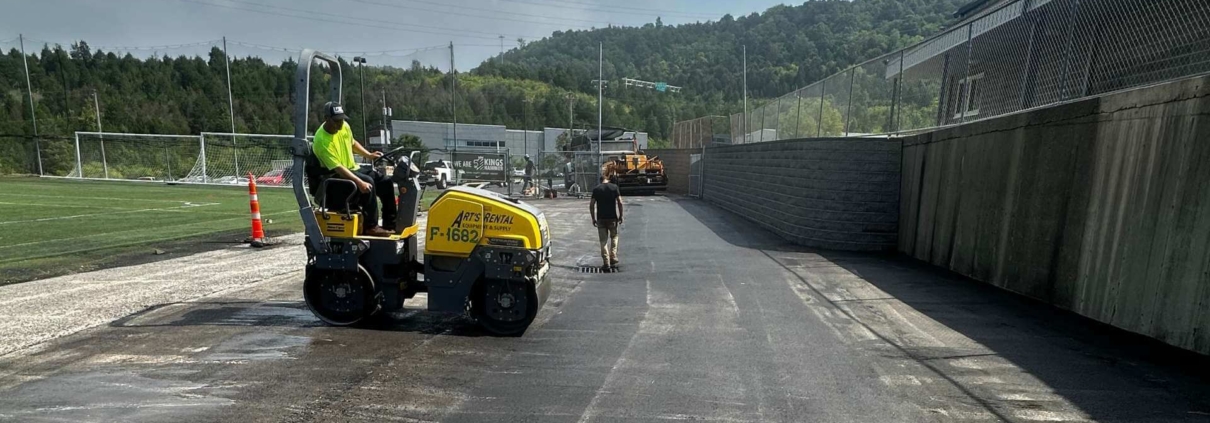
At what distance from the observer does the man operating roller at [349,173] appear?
18.2 ft

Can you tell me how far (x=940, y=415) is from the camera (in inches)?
154

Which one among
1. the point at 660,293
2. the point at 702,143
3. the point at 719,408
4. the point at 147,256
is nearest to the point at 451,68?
the point at 702,143

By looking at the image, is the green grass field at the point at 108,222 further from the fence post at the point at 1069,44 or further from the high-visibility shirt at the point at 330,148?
the fence post at the point at 1069,44

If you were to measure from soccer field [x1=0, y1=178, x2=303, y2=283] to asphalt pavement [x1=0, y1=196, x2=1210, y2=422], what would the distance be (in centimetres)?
208

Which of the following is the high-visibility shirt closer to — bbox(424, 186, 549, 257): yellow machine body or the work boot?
the work boot

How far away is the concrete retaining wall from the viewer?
30.7 metres

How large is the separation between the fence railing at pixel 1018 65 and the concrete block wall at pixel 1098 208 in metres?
0.48

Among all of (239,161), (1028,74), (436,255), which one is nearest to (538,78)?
(239,161)

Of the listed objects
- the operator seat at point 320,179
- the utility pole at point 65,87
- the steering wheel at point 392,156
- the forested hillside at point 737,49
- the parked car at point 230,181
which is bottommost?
the parked car at point 230,181

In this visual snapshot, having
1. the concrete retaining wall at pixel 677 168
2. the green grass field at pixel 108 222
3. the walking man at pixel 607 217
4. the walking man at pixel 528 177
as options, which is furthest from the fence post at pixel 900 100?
the concrete retaining wall at pixel 677 168

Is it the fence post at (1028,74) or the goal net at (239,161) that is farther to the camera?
the goal net at (239,161)

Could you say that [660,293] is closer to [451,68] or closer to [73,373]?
[73,373]

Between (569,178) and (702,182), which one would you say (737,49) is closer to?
(569,178)

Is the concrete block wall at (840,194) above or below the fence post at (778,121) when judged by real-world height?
below
